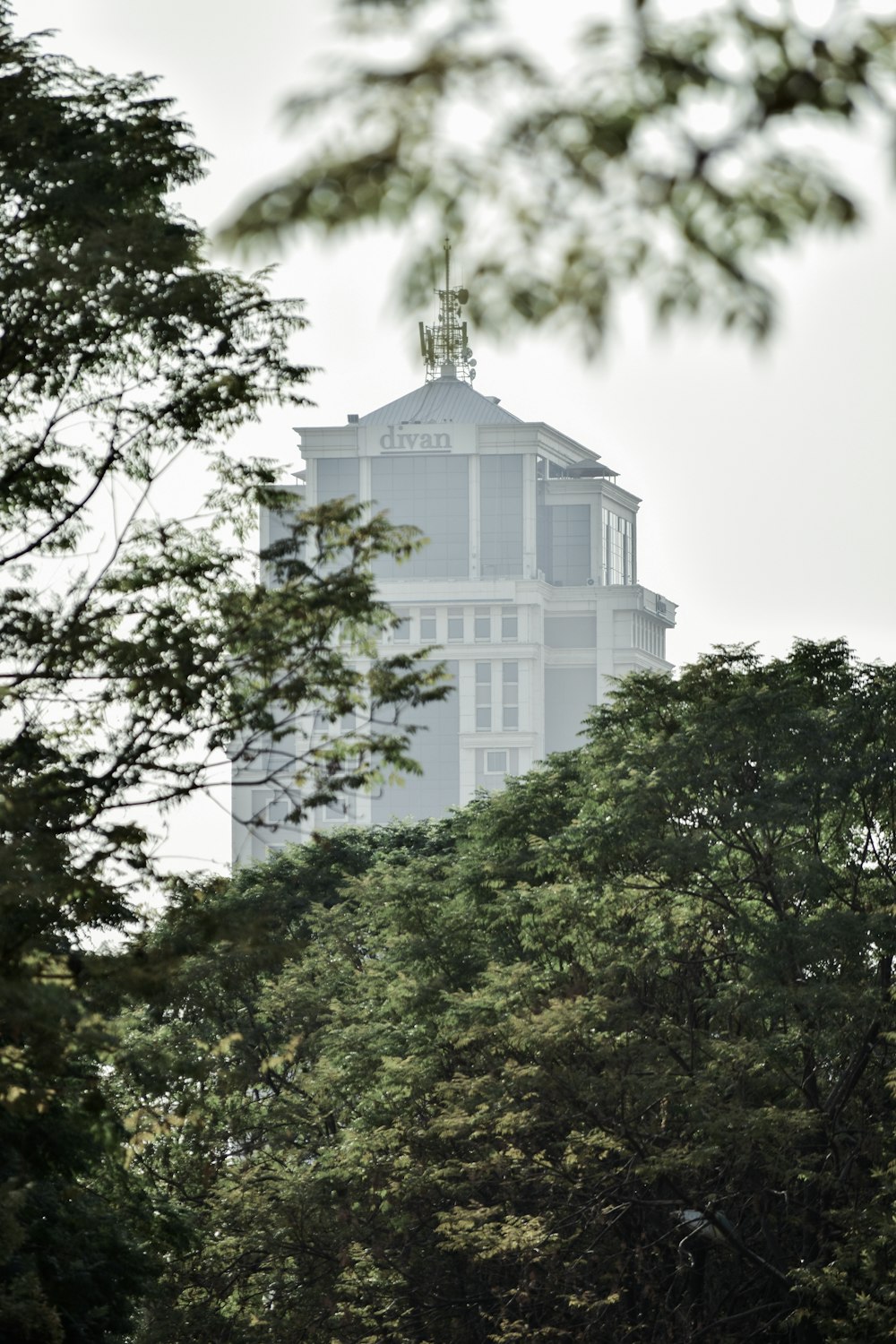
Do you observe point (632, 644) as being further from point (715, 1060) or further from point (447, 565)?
point (715, 1060)

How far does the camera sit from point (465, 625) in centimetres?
17438

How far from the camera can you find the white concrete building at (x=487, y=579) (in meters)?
170

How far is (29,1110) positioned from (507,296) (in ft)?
24.5

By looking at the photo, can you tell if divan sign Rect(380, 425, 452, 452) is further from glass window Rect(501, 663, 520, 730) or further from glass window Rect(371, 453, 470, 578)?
glass window Rect(501, 663, 520, 730)

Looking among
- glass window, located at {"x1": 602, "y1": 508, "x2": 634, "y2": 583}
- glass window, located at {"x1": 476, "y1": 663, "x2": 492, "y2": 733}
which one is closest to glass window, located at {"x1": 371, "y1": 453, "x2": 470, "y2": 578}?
glass window, located at {"x1": 476, "y1": 663, "x2": 492, "y2": 733}

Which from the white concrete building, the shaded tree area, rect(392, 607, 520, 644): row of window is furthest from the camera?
rect(392, 607, 520, 644): row of window

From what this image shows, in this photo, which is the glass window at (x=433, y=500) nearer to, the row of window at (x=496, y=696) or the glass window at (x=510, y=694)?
the row of window at (x=496, y=696)

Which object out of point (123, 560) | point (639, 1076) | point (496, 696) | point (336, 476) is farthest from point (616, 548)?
point (123, 560)

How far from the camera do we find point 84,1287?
1734 centimetres

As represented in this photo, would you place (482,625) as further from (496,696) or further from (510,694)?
(496,696)

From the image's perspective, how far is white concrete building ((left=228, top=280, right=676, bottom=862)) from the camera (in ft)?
558

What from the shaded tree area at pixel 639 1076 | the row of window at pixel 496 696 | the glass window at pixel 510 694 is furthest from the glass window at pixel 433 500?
the shaded tree area at pixel 639 1076

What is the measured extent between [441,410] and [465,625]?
1832 cm

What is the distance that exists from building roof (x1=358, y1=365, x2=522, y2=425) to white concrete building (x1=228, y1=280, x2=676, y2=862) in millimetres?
147
